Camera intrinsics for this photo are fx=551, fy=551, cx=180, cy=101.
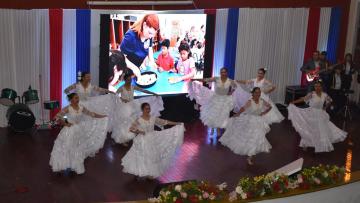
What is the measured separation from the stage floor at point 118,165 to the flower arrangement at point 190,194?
282 centimetres

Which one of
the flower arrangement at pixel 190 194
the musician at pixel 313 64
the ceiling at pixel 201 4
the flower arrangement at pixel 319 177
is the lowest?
the flower arrangement at pixel 190 194

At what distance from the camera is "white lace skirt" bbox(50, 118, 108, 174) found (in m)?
9.23

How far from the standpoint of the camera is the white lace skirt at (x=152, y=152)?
9156 mm

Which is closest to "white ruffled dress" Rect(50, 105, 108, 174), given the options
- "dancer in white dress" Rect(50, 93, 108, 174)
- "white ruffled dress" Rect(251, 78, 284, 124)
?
"dancer in white dress" Rect(50, 93, 108, 174)

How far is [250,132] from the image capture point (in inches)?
409

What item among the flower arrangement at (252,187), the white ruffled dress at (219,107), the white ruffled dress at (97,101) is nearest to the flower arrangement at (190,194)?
the flower arrangement at (252,187)

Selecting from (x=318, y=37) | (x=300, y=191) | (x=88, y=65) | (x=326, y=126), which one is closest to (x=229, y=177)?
(x=326, y=126)

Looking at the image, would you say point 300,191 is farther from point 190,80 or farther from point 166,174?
point 190,80

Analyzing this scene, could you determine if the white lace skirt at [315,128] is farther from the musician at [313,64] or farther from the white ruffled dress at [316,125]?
the musician at [313,64]

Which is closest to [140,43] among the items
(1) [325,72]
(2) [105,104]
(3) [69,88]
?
(2) [105,104]

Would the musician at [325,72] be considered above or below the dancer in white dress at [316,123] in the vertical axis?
above

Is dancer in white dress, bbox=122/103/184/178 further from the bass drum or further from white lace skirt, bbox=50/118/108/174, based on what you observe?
the bass drum

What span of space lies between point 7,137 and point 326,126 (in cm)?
656

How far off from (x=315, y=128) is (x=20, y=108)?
6.03 meters
